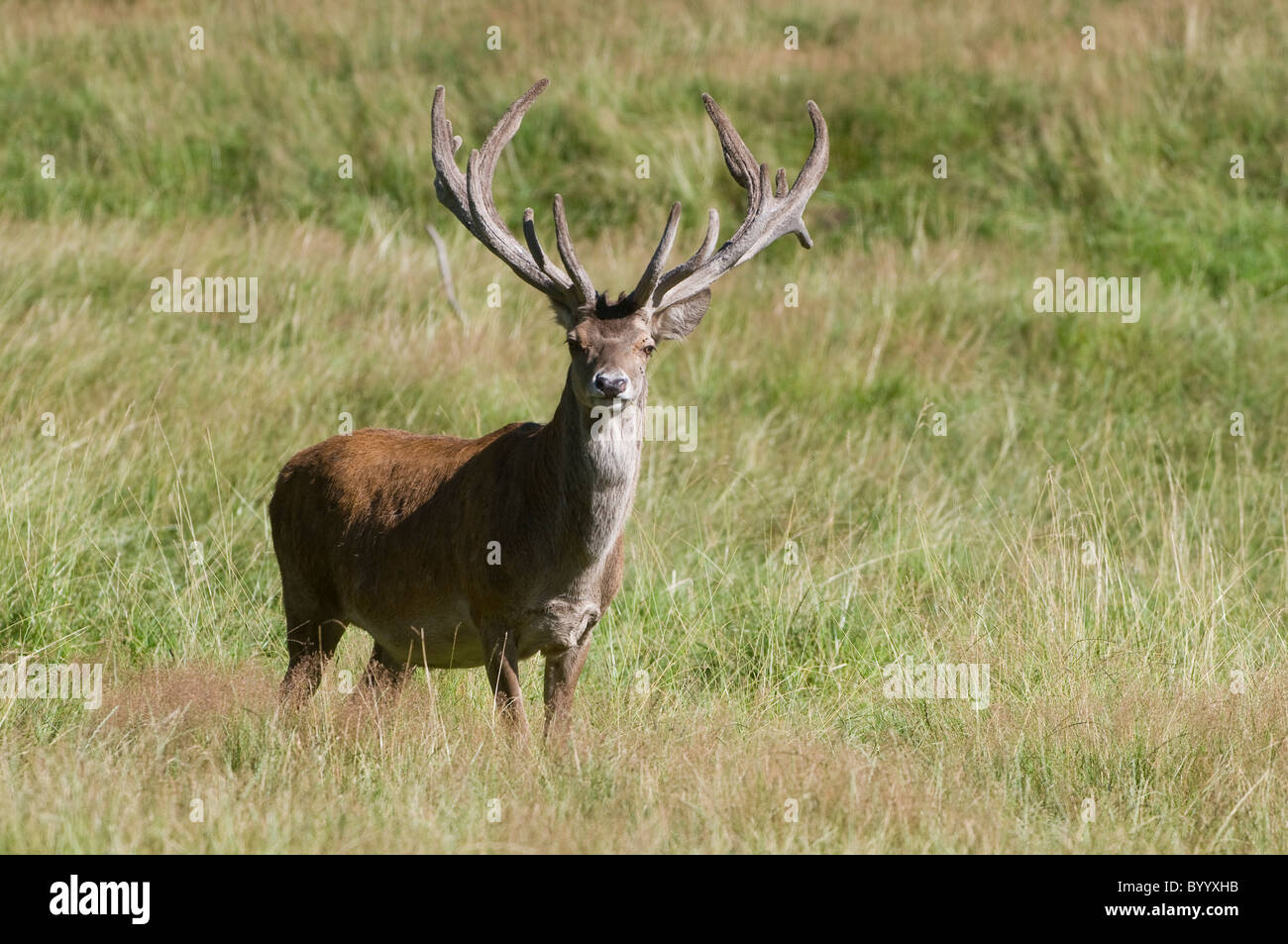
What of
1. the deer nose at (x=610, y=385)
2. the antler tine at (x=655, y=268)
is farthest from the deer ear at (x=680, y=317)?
the deer nose at (x=610, y=385)

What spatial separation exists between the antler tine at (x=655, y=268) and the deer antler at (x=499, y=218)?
19cm

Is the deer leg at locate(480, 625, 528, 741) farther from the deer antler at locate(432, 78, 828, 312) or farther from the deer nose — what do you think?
the deer antler at locate(432, 78, 828, 312)

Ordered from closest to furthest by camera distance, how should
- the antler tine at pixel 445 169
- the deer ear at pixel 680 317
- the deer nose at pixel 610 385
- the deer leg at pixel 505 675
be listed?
the deer nose at pixel 610 385 → the deer leg at pixel 505 675 → the deer ear at pixel 680 317 → the antler tine at pixel 445 169

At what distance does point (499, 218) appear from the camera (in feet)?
20.1

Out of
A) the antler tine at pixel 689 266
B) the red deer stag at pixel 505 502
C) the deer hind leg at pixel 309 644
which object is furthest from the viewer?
the deer hind leg at pixel 309 644

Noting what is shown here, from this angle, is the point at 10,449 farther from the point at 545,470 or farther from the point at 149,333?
the point at 545,470

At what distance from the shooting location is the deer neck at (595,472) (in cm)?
569

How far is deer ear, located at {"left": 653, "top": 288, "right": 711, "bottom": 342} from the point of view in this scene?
604 centimetres

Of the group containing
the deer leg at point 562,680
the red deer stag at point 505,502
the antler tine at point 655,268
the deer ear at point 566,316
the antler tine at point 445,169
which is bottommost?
the deer leg at point 562,680

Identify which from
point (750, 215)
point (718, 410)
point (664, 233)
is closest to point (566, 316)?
point (664, 233)

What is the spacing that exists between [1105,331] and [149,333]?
21.4 ft

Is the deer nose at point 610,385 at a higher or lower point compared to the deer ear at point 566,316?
lower

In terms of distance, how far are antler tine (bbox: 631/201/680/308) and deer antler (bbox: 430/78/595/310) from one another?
19 centimetres

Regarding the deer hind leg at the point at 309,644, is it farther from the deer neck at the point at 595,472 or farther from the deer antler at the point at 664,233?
the deer antler at the point at 664,233
